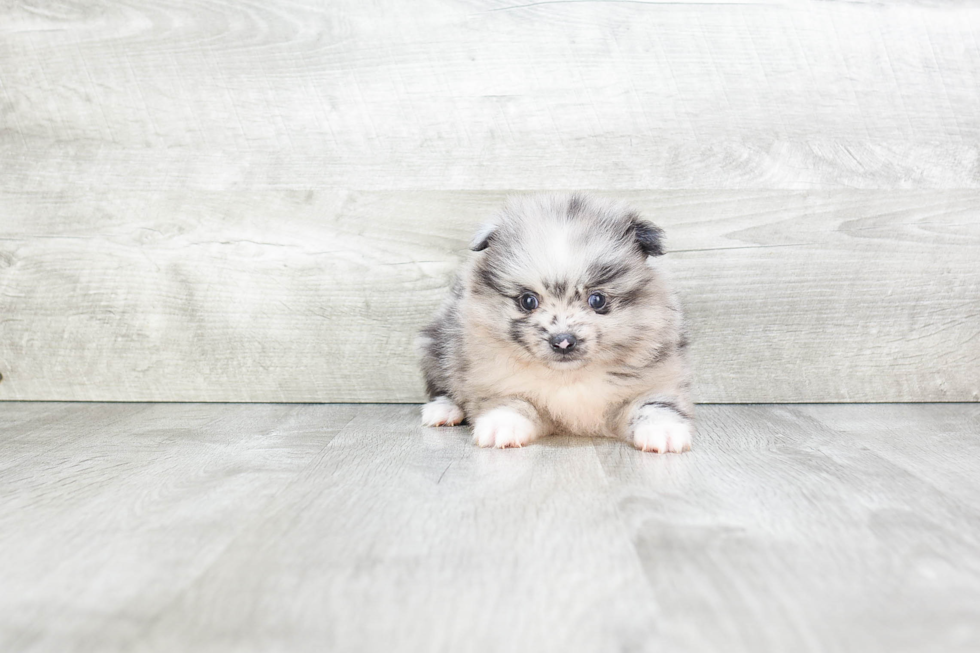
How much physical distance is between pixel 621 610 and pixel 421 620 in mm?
248

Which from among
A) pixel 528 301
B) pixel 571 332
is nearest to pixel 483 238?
pixel 528 301

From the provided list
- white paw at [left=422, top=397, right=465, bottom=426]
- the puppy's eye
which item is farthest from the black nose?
white paw at [left=422, top=397, right=465, bottom=426]

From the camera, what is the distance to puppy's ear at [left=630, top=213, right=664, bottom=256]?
2.07 metres

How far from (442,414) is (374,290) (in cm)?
58

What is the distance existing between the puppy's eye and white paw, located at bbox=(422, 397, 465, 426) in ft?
1.51

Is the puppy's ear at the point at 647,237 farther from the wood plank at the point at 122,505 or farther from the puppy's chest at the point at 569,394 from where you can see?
the wood plank at the point at 122,505

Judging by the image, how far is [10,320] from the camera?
2703mm

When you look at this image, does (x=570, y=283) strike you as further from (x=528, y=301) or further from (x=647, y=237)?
(x=647, y=237)

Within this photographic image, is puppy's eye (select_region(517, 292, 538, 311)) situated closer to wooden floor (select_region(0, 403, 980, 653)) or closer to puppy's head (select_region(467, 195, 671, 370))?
puppy's head (select_region(467, 195, 671, 370))

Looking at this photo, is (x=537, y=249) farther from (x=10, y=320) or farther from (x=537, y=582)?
(x=10, y=320)

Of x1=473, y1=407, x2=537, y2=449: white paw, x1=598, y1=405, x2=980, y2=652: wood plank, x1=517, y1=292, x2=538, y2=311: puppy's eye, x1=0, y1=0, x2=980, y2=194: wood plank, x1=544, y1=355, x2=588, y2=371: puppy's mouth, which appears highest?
x1=0, y1=0, x2=980, y2=194: wood plank

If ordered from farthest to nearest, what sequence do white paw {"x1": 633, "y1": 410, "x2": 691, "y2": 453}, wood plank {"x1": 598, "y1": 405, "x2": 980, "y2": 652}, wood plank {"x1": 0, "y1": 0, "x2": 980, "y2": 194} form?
wood plank {"x1": 0, "y1": 0, "x2": 980, "y2": 194} < white paw {"x1": 633, "y1": 410, "x2": 691, "y2": 453} < wood plank {"x1": 598, "y1": 405, "x2": 980, "y2": 652}

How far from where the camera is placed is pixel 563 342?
193cm

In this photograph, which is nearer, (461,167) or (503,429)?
(503,429)
